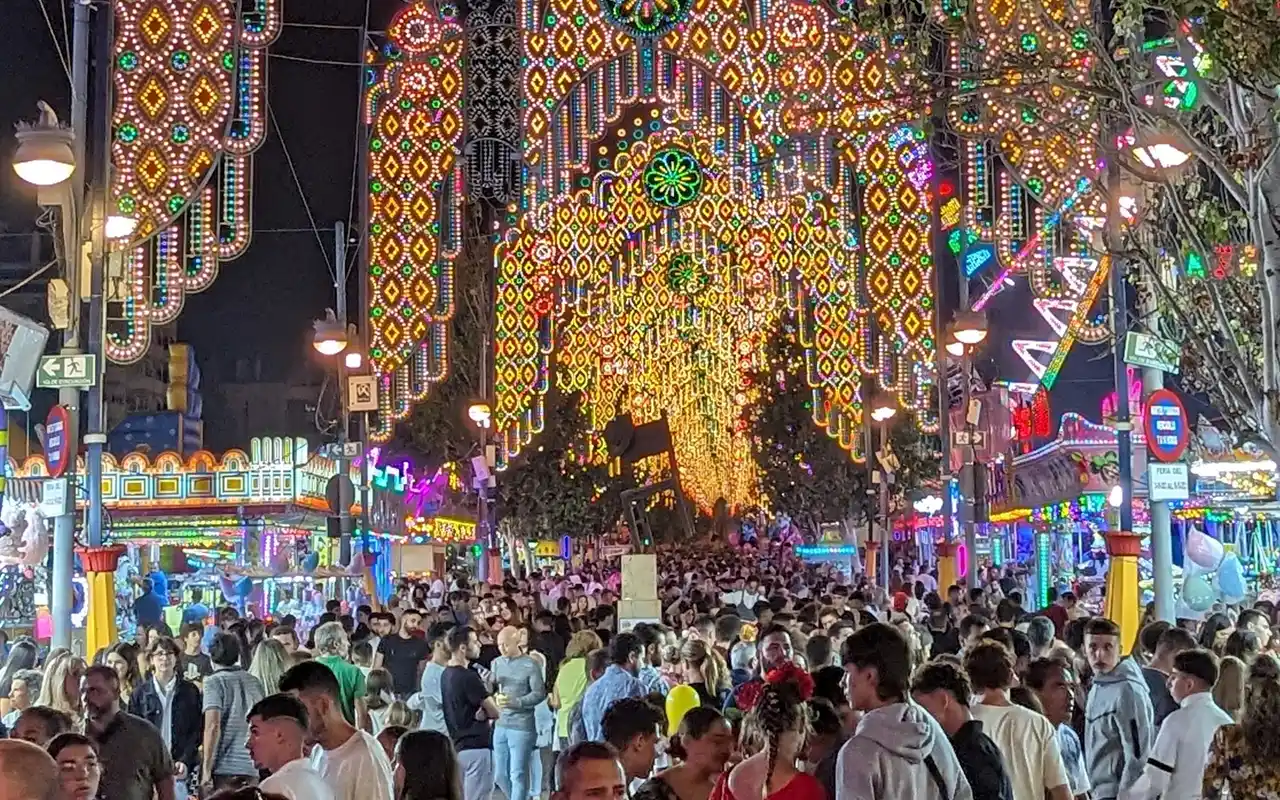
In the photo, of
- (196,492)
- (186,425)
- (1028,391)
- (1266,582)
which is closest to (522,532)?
(186,425)

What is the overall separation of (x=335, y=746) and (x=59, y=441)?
29.1 ft

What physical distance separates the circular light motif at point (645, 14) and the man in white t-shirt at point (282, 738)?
58.9 ft

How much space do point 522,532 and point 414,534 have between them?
8281 mm

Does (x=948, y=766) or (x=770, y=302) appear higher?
(x=770, y=302)

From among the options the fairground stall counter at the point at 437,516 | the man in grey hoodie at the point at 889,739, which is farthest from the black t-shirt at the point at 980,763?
the fairground stall counter at the point at 437,516

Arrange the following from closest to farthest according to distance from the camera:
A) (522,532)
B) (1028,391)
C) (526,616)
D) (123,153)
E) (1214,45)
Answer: (1214,45) < (123,153) < (526,616) < (1028,391) < (522,532)

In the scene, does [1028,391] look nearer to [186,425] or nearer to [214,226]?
[186,425]

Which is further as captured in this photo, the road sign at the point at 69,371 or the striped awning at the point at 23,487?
the striped awning at the point at 23,487

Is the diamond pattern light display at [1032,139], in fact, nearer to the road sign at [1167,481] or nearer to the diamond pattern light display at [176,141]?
the road sign at [1167,481]

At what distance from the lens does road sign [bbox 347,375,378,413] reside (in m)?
25.5

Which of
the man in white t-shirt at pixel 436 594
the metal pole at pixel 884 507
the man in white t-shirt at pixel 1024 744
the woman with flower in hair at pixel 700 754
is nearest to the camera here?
the woman with flower in hair at pixel 700 754

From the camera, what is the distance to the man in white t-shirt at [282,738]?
6797mm

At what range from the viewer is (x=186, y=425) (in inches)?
1834

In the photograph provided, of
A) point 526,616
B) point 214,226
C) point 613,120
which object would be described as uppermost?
point 613,120
